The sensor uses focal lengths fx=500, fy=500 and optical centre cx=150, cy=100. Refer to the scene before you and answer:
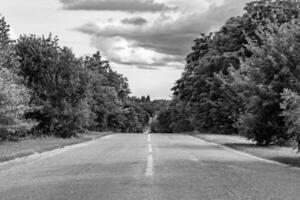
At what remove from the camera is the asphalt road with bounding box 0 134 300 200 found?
990 centimetres

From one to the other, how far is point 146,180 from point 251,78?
1632 centimetres

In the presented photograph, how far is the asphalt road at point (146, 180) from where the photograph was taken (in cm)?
990

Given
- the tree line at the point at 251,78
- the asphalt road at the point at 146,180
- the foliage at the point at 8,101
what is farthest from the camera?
the foliage at the point at 8,101

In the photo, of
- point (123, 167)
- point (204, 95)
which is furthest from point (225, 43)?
point (123, 167)

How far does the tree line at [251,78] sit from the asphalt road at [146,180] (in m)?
3.69

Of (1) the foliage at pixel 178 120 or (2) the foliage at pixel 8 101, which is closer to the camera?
(2) the foliage at pixel 8 101

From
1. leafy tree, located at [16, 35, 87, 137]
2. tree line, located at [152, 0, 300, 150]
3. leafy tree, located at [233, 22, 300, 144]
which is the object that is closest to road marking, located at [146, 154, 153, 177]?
tree line, located at [152, 0, 300, 150]

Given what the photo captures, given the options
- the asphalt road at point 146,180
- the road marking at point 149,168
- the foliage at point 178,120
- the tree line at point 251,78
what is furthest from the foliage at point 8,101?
the foliage at point 178,120

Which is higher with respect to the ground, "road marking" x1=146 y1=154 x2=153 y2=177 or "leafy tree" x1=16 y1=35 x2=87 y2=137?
"leafy tree" x1=16 y1=35 x2=87 y2=137

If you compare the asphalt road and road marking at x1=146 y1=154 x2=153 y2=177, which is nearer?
the asphalt road

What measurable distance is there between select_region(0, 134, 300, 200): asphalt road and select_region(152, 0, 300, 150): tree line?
12.1ft

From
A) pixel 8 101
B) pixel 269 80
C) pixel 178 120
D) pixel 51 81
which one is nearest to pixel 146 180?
pixel 269 80

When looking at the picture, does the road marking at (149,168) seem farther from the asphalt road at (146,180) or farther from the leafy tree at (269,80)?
the leafy tree at (269,80)

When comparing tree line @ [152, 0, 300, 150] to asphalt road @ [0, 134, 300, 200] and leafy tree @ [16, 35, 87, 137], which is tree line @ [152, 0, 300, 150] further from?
leafy tree @ [16, 35, 87, 137]
